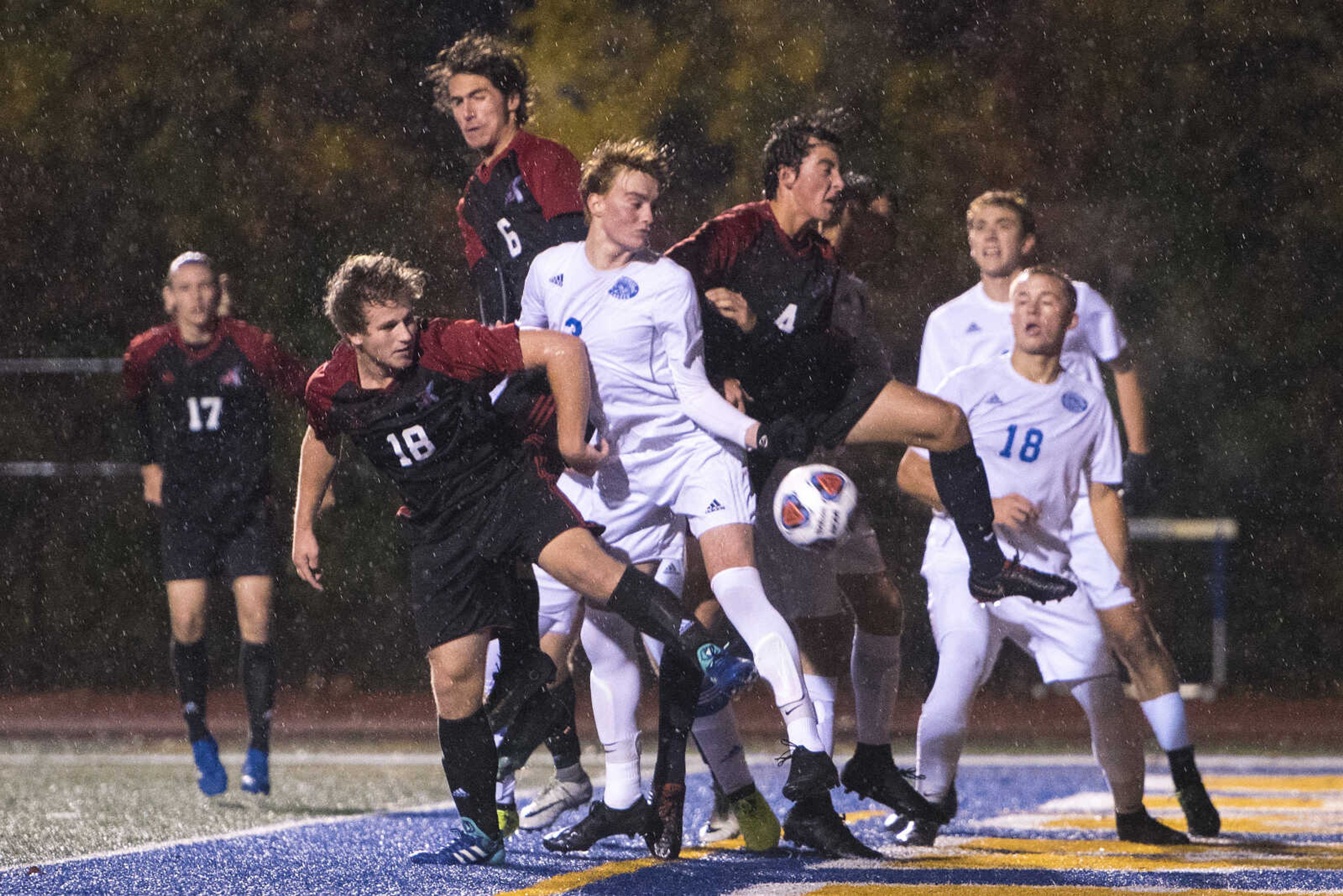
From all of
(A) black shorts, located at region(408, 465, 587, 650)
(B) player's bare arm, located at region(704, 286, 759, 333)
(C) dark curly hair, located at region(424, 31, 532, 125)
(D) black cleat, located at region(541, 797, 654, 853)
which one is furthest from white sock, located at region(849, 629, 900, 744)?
(C) dark curly hair, located at region(424, 31, 532, 125)

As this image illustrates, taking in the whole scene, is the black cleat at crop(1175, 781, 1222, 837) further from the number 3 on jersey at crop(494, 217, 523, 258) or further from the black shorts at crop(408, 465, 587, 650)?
the number 3 on jersey at crop(494, 217, 523, 258)

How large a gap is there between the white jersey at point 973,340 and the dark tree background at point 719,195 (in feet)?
16.3

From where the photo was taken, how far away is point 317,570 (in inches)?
243

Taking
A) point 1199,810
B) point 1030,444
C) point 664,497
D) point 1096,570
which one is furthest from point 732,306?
point 1199,810

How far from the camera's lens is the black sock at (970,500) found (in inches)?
239

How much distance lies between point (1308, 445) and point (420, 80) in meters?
6.25

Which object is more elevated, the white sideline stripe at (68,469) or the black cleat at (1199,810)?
the white sideline stripe at (68,469)

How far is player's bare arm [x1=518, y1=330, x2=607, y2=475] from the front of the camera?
18.8 ft

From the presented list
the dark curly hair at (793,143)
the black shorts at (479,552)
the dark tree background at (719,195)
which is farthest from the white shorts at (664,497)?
the dark tree background at (719,195)

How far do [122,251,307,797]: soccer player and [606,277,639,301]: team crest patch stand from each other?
274cm

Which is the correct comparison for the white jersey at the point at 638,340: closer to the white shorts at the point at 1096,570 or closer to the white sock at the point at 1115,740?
the white shorts at the point at 1096,570

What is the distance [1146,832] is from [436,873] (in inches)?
91.3

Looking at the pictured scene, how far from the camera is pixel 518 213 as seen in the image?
6.74 metres

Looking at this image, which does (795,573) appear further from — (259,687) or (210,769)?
(210,769)
